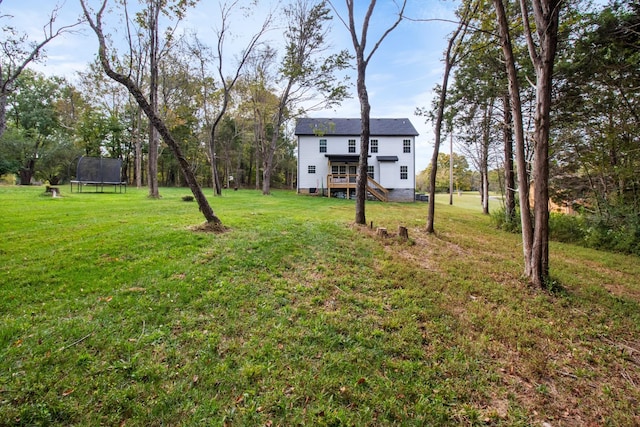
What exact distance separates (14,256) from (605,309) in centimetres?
883

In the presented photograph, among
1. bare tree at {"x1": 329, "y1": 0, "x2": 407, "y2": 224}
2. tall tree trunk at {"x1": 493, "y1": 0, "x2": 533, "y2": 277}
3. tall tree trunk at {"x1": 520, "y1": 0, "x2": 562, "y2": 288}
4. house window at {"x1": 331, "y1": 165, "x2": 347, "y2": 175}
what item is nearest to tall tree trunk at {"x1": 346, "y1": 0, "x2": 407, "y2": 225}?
bare tree at {"x1": 329, "y1": 0, "x2": 407, "y2": 224}

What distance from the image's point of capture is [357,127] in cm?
2575

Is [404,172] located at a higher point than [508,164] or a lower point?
higher

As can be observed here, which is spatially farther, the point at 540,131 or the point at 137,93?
the point at 137,93

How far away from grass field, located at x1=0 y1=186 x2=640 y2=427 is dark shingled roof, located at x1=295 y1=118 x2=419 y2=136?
68.3ft

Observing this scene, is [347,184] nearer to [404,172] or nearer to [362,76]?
[404,172]

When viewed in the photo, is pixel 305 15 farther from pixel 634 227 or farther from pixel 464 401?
pixel 464 401

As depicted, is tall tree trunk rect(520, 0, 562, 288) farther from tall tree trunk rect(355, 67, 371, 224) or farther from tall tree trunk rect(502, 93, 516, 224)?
tall tree trunk rect(502, 93, 516, 224)

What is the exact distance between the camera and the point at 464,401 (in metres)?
2.23

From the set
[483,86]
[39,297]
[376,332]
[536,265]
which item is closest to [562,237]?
[483,86]

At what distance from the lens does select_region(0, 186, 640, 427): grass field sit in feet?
6.81

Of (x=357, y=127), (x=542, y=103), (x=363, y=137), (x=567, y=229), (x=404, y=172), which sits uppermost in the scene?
(x=357, y=127)

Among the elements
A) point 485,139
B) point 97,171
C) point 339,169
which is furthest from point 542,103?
point 339,169

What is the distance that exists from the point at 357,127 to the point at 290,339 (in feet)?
82.2
